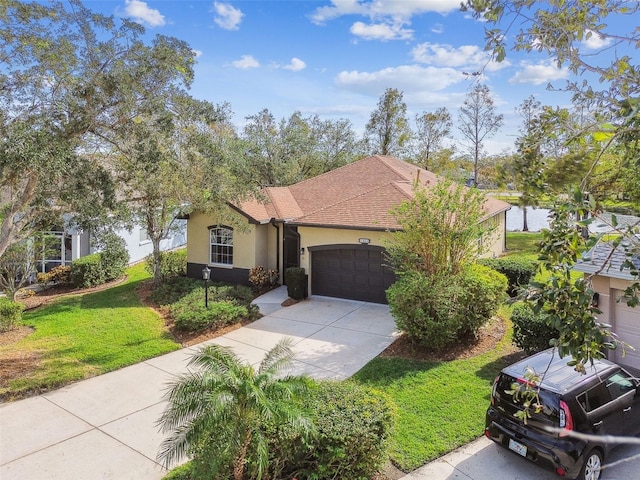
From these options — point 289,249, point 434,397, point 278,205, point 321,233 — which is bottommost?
point 434,397

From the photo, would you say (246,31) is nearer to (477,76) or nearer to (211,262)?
(477,76)

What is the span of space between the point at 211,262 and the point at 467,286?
12.3 m

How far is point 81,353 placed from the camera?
1141 cm

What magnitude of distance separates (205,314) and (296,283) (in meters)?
4.43

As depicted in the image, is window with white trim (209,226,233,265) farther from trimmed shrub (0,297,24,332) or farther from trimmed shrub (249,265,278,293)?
trimmed shrub (0,297,24,332)

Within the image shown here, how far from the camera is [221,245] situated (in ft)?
64.0

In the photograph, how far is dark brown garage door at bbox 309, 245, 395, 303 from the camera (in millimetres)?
16078

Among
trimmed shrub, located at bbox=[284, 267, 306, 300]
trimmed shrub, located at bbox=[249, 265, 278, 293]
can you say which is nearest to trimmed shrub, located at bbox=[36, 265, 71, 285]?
trimmed shrub, located at bbox=[249, 265, 278, 293]

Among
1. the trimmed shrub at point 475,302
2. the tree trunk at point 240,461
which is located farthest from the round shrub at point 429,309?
the tree trunk at point 240,461

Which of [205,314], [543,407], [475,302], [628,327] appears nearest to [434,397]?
[543,407]

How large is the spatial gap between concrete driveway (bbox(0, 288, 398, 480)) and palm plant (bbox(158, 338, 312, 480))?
1.87m

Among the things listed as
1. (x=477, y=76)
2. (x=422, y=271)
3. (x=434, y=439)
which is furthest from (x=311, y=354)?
(x=477, y=76)

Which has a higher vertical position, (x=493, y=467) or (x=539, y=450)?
(x=539, y=450)

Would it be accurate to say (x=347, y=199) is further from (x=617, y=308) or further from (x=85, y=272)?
(x=85, y=272)
